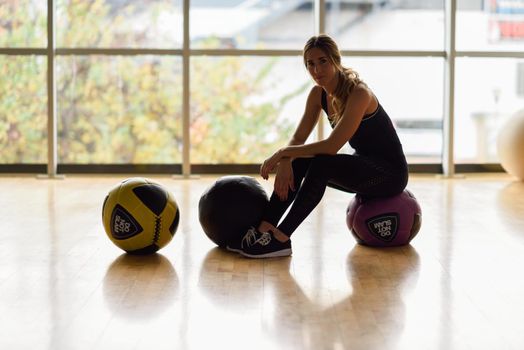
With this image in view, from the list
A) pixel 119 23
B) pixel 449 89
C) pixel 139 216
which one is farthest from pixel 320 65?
pixel 119 23

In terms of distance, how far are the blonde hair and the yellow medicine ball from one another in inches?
33.8

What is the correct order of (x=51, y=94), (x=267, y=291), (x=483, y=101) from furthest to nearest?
(x=483, y=101), (x=51, y=94), (x=267, y=291)

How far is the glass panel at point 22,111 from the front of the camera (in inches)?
309

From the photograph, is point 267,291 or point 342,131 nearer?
point 267,291

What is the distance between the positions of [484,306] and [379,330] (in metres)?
0.52

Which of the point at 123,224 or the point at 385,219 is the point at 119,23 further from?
the point at 385,219

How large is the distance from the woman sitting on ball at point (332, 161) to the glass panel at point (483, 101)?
4.30 meters

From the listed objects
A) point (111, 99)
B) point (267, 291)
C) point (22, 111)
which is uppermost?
point (111, 99)

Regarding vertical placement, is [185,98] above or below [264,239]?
above

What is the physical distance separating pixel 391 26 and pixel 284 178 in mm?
4614

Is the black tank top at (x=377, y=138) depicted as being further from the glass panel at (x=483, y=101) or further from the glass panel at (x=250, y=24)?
the glass panel at (x=483, y=101)

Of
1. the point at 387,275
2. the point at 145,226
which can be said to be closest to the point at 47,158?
the point at 145,226

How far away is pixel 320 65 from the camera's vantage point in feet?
12.3

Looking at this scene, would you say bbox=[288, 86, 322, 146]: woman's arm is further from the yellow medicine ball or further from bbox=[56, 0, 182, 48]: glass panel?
bbox=[56, 0, 182, 48]: glass panel
